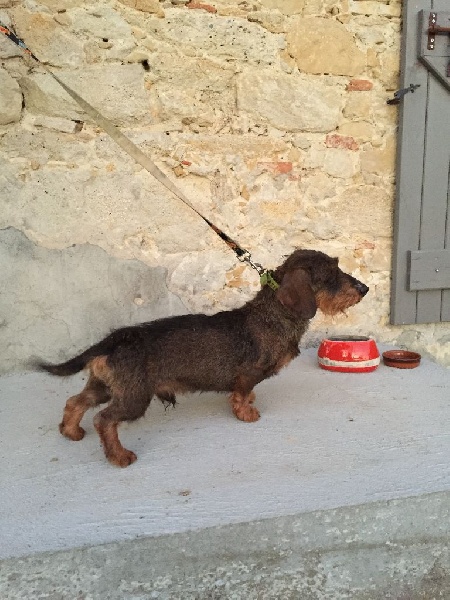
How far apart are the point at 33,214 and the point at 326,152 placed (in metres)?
2.16

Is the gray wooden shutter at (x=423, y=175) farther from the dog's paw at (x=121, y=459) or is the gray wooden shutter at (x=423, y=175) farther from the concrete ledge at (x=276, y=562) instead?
the dog's paw at (x=121, y=459)

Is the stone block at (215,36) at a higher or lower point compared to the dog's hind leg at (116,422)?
higher

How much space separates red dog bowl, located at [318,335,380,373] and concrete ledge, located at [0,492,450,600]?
4.67ft

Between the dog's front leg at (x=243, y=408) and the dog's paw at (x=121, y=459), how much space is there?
65cm

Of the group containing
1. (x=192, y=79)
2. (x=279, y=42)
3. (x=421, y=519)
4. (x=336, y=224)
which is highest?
(x=279, y=42)

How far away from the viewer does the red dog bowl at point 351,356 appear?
3.15 meters

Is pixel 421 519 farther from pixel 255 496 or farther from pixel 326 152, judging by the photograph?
pixel 326 152

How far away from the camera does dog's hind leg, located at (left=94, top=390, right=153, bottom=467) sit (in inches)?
78.3

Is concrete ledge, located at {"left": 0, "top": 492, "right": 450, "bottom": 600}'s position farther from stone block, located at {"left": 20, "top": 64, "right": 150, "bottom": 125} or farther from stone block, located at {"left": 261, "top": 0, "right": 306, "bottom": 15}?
stone block, located at {"left": 261, "top": 0, "right": 306, "bottom": 15}

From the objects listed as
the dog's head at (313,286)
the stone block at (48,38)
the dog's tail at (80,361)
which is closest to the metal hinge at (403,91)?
the dog's head at (313,286)

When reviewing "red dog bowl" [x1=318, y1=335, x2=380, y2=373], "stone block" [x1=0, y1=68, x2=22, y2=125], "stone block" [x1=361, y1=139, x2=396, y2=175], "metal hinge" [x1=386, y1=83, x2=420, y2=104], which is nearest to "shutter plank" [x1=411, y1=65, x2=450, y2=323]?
"metal hinge" [x1=386, y1=83, x2=420, y2=104]

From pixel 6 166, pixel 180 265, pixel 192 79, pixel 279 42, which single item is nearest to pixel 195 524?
pixel 180 265

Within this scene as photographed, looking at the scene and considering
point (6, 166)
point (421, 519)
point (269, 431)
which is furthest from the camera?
point (6, 166)

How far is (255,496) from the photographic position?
175cm
